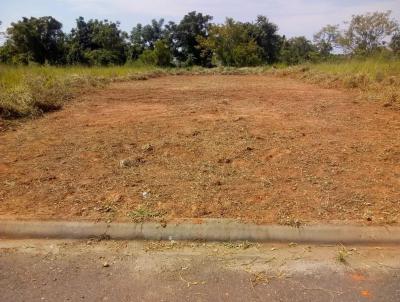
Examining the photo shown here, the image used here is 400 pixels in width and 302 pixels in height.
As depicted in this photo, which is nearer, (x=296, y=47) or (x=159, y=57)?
→ (x=159, y=57)

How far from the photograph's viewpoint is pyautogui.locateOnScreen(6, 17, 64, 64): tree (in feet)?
105

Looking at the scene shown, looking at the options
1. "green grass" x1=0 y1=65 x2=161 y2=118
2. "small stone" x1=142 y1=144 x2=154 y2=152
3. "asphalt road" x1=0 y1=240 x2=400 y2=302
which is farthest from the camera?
"green grass" x1=0 y1=65 x2=161 y2=118

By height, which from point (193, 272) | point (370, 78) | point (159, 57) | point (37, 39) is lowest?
point (193, 272)

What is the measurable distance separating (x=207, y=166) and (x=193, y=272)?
1688 millimetres

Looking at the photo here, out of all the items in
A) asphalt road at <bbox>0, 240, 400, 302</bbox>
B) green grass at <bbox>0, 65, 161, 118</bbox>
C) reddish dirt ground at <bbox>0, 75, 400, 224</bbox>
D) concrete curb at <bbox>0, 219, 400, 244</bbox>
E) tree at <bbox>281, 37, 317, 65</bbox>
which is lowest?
asphalt road at <bbox>0, 240, 400, 302</bbox>

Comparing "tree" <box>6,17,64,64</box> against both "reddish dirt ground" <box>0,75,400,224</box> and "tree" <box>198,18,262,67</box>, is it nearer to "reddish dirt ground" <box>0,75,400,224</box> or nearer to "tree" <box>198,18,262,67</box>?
"tree" <box>198,18,262,67</box>

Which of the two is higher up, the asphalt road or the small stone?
the small stone

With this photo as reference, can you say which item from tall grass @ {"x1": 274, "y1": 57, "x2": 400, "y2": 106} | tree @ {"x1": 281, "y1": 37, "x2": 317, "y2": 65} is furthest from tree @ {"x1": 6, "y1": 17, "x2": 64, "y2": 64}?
tall grass @ {"x1": 274, "y1": 57, "x2": 400, "y2": 106}

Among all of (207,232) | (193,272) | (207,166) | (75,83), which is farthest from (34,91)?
(193,272)

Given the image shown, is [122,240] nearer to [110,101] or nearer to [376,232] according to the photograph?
[376,232]

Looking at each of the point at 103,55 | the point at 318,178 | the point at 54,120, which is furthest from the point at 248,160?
the point at 103,55

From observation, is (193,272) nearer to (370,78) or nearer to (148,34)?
(370,78)

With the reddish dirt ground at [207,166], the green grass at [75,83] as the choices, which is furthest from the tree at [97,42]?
the reddish dirt ground at [207,166]

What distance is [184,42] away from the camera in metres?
38.1
